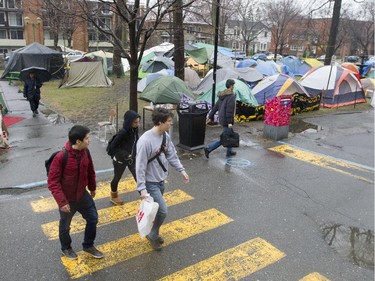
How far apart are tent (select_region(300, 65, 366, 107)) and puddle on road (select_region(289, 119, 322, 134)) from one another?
12.8 ft

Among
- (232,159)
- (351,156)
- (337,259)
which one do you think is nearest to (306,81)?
(351,156)

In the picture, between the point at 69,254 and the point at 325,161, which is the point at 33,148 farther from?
the point at 325,161

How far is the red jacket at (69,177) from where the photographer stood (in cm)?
353

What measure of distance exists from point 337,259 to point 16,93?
61.1 feet

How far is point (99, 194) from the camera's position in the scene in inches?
233

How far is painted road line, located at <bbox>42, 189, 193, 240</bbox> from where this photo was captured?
4.69 meters

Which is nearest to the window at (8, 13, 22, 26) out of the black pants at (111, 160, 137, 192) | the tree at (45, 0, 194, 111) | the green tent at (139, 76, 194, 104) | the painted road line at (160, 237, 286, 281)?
the tree at (45, 0, 194, 111)

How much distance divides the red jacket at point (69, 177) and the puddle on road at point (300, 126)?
8623mm

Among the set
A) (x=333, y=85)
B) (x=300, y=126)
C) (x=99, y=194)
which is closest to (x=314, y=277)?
(x=99, y=194)

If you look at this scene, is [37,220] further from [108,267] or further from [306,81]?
[306,81]

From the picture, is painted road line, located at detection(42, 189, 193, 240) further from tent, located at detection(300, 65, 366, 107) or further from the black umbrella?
tent, located at detection(300, 65, 366, 107)

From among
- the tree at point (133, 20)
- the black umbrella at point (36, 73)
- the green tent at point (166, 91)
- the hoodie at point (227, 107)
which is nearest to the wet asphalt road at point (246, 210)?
the hoodie at point (227, 107)

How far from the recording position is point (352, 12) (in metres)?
53.5

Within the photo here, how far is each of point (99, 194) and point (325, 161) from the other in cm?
540
